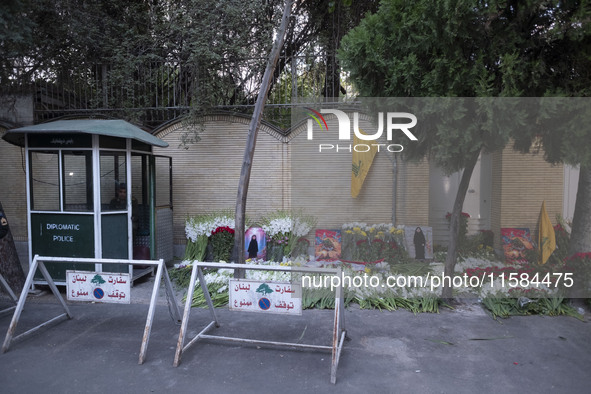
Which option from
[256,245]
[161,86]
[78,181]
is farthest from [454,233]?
[161,86]

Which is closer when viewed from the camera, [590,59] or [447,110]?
[590,59]

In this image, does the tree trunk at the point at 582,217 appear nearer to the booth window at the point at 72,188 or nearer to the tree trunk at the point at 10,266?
the booth window at the point at 72,188

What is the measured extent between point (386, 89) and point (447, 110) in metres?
0.78

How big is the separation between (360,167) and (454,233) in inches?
66.9

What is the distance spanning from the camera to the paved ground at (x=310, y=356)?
13.0ft

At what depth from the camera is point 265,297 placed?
470cm

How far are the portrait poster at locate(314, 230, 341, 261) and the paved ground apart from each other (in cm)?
125

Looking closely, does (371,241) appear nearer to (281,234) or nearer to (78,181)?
(281,234)

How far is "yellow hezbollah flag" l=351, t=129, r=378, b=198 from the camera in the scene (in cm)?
647

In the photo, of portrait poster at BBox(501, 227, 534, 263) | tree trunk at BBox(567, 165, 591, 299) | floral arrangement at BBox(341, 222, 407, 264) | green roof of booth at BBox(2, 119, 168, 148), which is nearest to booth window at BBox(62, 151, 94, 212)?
green roof of booth at BBox(2, 119, 168, 148)

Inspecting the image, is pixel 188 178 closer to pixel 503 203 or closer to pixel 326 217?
pixel 326 217

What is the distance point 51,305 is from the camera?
6.37 metres

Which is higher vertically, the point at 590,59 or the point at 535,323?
the point at 590,59

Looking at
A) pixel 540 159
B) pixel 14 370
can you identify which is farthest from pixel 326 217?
pixel 14 370
